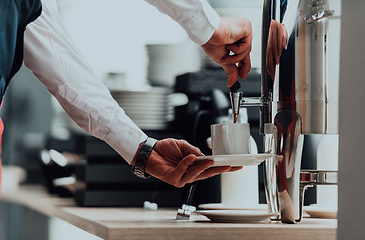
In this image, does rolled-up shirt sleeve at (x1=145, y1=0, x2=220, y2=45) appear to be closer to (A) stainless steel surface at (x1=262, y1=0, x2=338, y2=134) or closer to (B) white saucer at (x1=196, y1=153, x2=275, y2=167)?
(A) stainless steel surface at (x1=262, y1=0, x2=338, y2=134)

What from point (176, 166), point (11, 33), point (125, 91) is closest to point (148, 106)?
point (125, 91)

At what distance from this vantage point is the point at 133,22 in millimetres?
1530

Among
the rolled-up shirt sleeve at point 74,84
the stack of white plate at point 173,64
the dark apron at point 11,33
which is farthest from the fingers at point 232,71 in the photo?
the stack of white plate at point 173,64

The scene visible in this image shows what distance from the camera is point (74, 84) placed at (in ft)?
2.77

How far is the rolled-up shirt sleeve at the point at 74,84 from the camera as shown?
813 millimetres

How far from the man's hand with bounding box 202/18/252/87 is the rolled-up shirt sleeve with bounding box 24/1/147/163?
222 millimetres

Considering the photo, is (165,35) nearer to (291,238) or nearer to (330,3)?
(330,3)

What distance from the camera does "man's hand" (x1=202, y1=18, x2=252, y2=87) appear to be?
0.82 metres

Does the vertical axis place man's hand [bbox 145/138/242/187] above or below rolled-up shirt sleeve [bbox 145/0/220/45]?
below

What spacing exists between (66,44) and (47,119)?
28.3 inches

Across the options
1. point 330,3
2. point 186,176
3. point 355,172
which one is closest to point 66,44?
point 186,176

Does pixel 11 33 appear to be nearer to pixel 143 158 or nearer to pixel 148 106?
pixel 143 158

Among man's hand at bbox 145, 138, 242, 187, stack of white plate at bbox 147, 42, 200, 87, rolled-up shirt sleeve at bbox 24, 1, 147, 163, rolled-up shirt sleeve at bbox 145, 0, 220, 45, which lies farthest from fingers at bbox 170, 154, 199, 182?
stack of white plate at bbox 147, 42, 200, 87

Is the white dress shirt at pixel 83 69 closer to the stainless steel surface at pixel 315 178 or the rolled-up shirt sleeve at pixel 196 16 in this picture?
the rolled-up shirt sleeve at pixel 196 16
